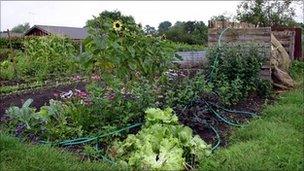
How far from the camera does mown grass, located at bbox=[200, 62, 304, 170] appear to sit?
417cm

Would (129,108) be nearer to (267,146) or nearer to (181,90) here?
(181,90)

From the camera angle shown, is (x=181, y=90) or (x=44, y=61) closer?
(x=181, y=90)

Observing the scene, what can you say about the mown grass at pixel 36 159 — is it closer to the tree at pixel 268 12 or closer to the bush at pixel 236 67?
the bush at pixel 236 67

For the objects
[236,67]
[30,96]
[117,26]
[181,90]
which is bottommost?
[30,96]

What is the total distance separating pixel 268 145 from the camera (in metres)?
4.67

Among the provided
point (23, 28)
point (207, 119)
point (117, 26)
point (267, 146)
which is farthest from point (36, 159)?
point (23, 28)

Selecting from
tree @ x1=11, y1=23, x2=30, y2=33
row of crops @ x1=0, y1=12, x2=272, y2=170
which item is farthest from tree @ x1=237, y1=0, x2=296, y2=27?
tree @ x1=11, y1=23, x2=30, y2=33

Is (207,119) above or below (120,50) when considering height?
below

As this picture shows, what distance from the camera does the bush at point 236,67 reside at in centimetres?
699

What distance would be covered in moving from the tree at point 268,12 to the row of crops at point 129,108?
20380mm

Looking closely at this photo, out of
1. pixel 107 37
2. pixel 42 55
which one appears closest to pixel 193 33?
pixel 42 55

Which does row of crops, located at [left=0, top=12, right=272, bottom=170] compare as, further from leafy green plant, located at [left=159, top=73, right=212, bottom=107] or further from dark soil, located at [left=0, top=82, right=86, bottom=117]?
dark soil, located at [left=0, top=82, right=86, bottom=117]

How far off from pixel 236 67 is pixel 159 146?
11.0 feet

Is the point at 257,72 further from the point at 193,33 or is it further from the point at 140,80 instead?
the point at 193,33
